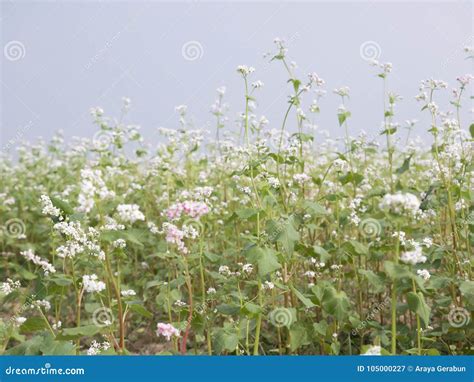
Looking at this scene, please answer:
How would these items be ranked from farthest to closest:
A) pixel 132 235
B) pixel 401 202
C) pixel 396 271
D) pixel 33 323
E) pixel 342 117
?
1. pixel 342 117
2. pixel 33 323
3. pixel 132 235
4. pixel 396 271
5. pixel 401 202

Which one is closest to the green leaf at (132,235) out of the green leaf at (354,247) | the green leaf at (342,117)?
the green leaf at (354,247)

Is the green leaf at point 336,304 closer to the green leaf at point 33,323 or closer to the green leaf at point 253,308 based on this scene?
the green leaf at point 253,308

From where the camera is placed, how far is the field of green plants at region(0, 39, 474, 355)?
3.03 metres

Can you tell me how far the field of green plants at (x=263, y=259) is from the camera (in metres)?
3.03

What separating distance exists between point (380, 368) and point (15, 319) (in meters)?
1.99

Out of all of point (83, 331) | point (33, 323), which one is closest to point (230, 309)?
point (83, 331)

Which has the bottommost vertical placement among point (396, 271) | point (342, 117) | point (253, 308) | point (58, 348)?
point (58, 348)

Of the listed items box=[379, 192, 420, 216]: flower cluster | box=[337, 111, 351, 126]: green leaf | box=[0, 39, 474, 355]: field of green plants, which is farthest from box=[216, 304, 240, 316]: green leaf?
box=[337, 111, 351, 126]: green leaf

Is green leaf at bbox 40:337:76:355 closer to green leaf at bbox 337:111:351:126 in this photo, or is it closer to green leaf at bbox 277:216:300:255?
green leaf at bbox 277:216:300:255

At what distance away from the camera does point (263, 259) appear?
3.04 meters

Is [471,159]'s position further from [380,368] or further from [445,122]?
[380,368]

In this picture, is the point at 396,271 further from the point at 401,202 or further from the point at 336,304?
the point at 336,304

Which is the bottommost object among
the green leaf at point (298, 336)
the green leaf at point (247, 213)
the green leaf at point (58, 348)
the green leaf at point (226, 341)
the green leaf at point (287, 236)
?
the green leaf at point (298, 336)

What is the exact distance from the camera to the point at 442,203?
4.41 m
